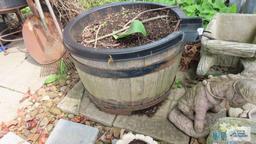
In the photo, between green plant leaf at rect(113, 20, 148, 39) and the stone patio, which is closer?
green plant leaf at rect(113, 20, 148, 39)

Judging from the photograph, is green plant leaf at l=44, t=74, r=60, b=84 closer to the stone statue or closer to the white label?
the stone statue

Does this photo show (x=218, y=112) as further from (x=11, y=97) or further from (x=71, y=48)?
(x=11, y=97)

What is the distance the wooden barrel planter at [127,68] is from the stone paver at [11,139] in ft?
2.42

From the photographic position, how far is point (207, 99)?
6.52ft

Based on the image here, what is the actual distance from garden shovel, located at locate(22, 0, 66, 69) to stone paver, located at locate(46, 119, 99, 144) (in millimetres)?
1171

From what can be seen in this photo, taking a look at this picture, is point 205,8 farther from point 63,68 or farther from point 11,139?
point 11,139

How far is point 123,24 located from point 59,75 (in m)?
1.13

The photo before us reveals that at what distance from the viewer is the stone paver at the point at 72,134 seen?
209 centimetres

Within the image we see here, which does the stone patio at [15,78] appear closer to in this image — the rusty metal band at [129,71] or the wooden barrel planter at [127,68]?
the wooden barrel planter at [127,68]

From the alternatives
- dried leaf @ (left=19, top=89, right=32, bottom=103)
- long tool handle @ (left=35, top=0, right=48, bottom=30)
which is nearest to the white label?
dried leaf @ (left=19, top=89, right=32, bottom=103)

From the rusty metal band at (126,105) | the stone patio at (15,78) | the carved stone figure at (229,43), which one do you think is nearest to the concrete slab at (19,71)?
the stone patio at (15,78)

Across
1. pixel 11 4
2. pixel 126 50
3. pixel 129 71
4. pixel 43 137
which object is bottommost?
pixel 43 137

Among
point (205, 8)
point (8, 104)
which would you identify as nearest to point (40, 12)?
point (8, 104)

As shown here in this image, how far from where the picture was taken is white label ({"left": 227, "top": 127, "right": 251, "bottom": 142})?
153cm
